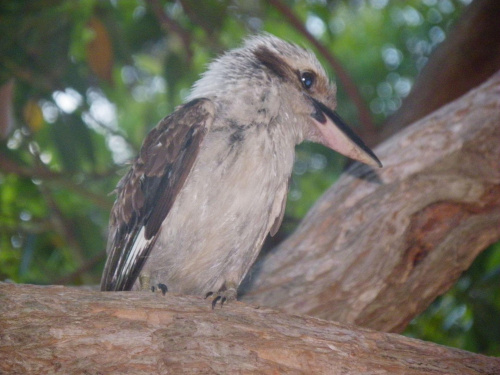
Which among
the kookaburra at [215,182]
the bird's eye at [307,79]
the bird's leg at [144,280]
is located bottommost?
the bird's leg at [144,280]

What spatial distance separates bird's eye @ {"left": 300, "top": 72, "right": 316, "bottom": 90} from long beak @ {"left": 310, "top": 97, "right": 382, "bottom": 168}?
100 mm

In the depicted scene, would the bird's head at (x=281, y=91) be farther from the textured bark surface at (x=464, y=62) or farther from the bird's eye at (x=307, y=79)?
the textured bark surface at (x=464, y=62)

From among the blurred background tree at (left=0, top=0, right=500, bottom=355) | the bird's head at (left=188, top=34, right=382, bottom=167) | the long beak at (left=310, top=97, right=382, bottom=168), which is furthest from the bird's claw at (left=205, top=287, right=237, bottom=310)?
the blurred background tree at (left=0, top=0, right=500, bottom=355)

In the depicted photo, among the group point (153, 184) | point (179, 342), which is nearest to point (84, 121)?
point (153, 184)

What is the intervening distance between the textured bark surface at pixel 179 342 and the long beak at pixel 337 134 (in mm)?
1184

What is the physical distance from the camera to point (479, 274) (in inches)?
190

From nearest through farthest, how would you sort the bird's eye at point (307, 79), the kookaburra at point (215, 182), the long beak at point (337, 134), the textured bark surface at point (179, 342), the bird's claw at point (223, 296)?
the textured bark surface at point (179, 342) → the bird's claw at point (223, 296) → the kookaburra at point (215, 182) → the long beak at point (337, 134) → the bird's eye at point (307, 79)

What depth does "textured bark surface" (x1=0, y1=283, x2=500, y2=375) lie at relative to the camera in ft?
7.77

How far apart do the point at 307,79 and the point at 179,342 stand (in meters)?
1.95

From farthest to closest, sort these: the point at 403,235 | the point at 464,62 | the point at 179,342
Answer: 1. the point at 464,62
2. the point at 403,235
3. the point at 179,342

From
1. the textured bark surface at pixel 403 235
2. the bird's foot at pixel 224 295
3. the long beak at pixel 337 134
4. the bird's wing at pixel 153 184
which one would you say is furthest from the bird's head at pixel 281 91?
the bird's foot at pixel 224 295

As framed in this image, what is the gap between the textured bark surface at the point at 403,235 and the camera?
3.65m

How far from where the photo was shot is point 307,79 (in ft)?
12.4

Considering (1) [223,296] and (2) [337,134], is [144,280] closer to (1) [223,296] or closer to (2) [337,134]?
(1) [223,296]
